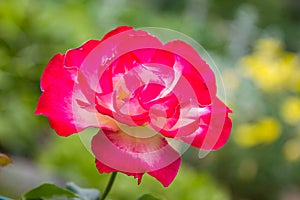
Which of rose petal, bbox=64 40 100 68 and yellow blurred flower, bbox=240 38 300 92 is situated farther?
yellow blurred flower, bbox=240 38 300 92

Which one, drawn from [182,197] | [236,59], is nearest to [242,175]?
[236,59]

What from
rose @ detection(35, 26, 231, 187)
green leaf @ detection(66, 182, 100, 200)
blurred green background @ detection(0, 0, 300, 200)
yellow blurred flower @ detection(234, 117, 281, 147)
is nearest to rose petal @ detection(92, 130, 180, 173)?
rose @ detection(35, 26, 231, 187)

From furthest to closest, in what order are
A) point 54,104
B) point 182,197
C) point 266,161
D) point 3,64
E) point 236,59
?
point 236,59, point 266,161, point 3,64, point 182,197, point 54,104

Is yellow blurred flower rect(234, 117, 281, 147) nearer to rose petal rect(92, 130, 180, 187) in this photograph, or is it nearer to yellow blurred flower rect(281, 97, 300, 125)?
yellow blurred flower rect(281, 97, 300, 125)

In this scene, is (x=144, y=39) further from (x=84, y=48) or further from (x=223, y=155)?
(x=223, y=155)

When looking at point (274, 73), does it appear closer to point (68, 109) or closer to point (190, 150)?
point (190, 150)
